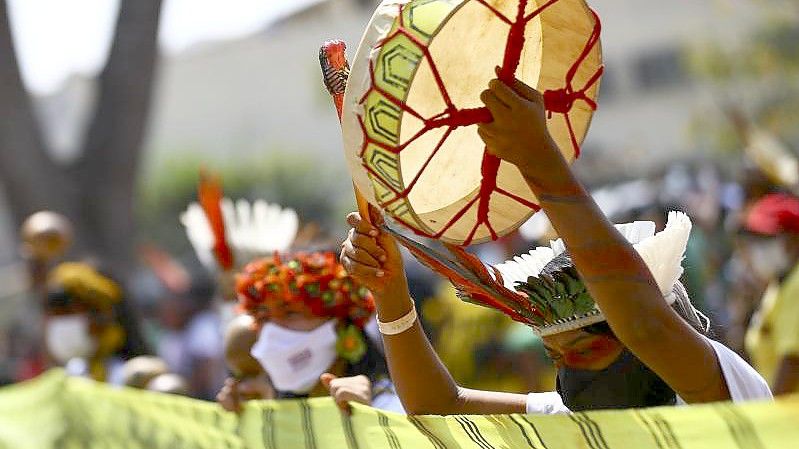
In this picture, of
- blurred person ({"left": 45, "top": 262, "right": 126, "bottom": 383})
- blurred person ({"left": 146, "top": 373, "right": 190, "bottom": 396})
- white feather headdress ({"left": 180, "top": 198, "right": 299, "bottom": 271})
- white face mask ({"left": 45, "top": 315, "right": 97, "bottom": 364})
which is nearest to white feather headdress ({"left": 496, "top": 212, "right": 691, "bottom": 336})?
white feather headdress ({"left": 180, "top": 198, "right": 299, "bottom": 271})

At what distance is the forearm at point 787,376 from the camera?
14.3 feet

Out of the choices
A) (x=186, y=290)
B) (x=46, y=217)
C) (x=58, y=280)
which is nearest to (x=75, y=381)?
(x=58, y=280)

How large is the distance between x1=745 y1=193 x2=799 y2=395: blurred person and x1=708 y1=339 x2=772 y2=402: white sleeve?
1707 mm

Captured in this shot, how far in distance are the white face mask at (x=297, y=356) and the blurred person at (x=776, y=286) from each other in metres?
1.40

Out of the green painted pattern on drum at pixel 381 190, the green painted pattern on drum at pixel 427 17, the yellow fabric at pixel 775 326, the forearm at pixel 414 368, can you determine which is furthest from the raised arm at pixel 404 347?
the yellow fabric at pixel 775 326

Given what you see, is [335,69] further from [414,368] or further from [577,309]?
[414,368]

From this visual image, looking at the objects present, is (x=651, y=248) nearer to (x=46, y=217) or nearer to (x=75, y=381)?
(x=75, y=381)

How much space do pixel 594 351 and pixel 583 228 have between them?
55cm

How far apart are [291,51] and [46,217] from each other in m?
24.9

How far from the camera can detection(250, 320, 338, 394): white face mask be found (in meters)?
4.53

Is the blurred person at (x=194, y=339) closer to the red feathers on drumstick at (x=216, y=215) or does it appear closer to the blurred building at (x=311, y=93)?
the red feathers on drumstick at (x=216, y=215)

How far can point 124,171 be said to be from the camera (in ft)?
45.1

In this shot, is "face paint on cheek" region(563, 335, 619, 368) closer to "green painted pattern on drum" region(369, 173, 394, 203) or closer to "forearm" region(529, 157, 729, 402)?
"forearm" region(529, 157, 729, 402)

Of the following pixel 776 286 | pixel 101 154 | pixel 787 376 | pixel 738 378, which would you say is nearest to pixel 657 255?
pixel 738 378
